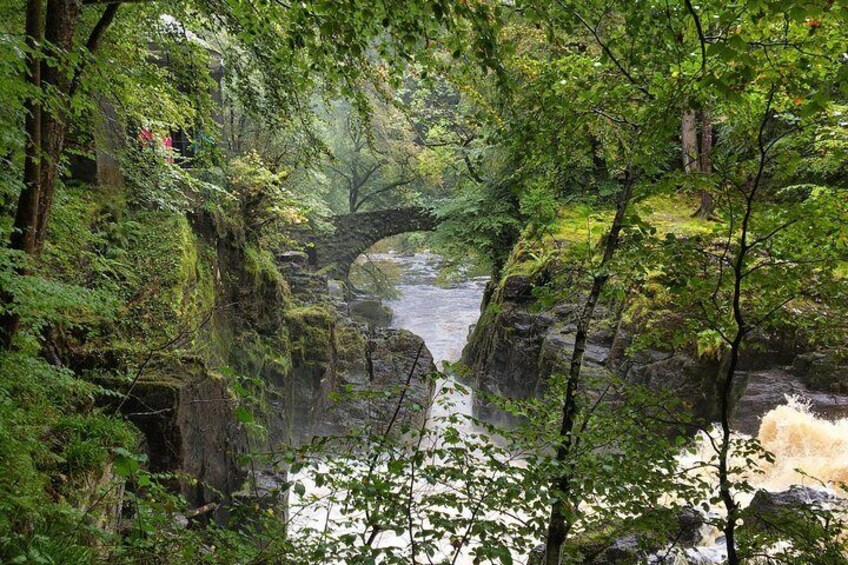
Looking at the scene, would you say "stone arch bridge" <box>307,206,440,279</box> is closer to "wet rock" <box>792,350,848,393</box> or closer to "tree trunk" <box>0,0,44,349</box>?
"wet rock" <box>792,350,848,393</box>

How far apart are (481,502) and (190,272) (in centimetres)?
478

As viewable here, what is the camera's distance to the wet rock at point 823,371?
6.70 meters

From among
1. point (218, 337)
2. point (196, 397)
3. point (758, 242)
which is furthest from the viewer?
point (218, 337)

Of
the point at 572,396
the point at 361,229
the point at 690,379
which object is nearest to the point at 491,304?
the point at 572,396

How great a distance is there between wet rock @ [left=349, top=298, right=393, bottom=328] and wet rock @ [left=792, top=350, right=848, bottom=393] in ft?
43.2

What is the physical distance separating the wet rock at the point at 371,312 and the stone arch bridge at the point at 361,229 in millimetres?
1658

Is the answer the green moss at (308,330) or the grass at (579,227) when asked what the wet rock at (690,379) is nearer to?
the grass at (579,227)

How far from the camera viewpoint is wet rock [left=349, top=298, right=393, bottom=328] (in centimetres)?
1857

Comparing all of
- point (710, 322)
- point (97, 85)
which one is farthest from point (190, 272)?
point (710, 322)

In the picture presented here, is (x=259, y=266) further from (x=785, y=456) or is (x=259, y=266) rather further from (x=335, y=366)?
(x=785, y=456)

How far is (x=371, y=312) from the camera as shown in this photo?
19406 millimetres

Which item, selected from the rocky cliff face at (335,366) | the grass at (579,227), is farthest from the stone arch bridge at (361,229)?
the grass at (579,227)

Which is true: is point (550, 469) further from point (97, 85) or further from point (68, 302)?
point (97, 85)

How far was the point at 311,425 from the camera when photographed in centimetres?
939
